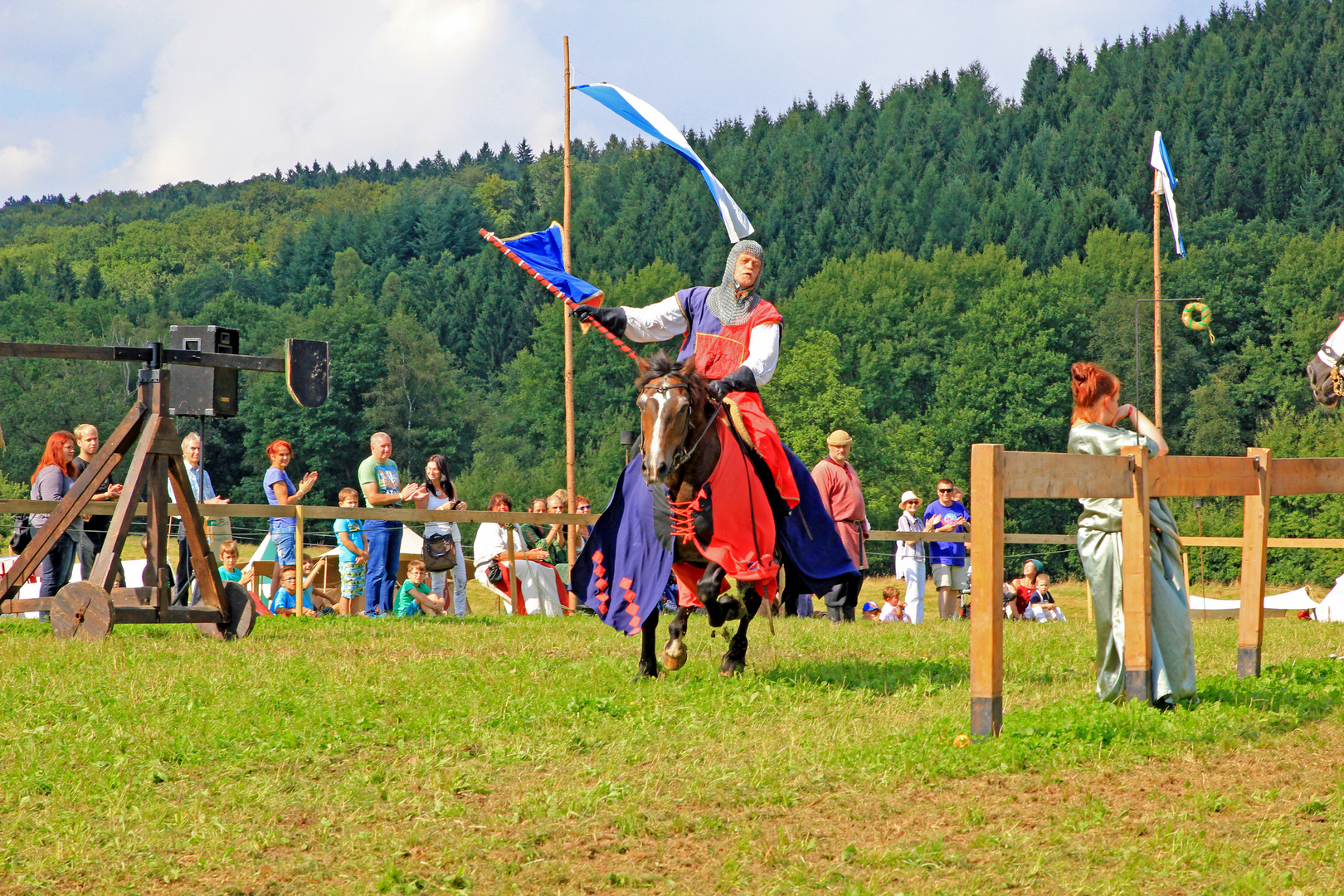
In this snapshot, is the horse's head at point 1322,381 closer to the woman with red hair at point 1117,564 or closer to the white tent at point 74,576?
the woman with red hair at point 1117,564

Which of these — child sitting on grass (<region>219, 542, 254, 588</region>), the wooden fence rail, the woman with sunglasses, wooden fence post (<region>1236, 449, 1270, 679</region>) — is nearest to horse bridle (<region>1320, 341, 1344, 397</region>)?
the wooden fence rail

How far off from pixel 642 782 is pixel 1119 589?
2785 millimetres

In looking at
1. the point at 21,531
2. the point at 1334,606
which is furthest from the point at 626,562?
the point at 1334,606

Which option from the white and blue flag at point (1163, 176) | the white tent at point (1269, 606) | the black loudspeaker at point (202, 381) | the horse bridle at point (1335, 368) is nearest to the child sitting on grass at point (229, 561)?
the black loudspeaker at point (202, 381)

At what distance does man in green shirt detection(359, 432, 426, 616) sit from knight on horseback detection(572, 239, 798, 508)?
5.00 metres

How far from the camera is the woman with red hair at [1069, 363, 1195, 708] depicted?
21.7 feet

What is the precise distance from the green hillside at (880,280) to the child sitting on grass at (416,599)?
3839cm

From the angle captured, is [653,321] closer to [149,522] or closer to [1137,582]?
[1137,582]

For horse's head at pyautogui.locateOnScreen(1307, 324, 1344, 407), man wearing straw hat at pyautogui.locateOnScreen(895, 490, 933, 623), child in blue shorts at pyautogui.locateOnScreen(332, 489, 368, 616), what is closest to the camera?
horse's head at pyautogui.locateOnScreen(1307, 324, 1344, 407)

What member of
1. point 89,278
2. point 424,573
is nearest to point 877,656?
point 424,573

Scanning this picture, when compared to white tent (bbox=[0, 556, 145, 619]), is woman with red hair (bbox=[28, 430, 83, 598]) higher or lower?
higher

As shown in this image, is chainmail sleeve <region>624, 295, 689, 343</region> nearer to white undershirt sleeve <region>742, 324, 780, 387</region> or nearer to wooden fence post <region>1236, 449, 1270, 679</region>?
white undershirt sleeve <region>742, 324, 780, 387</region>

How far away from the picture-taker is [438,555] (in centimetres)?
1416

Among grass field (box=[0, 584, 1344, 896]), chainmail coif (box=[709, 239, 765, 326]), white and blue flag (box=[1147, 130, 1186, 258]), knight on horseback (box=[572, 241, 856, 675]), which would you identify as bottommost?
grass field (box=[0, 584, 1344, 896])
